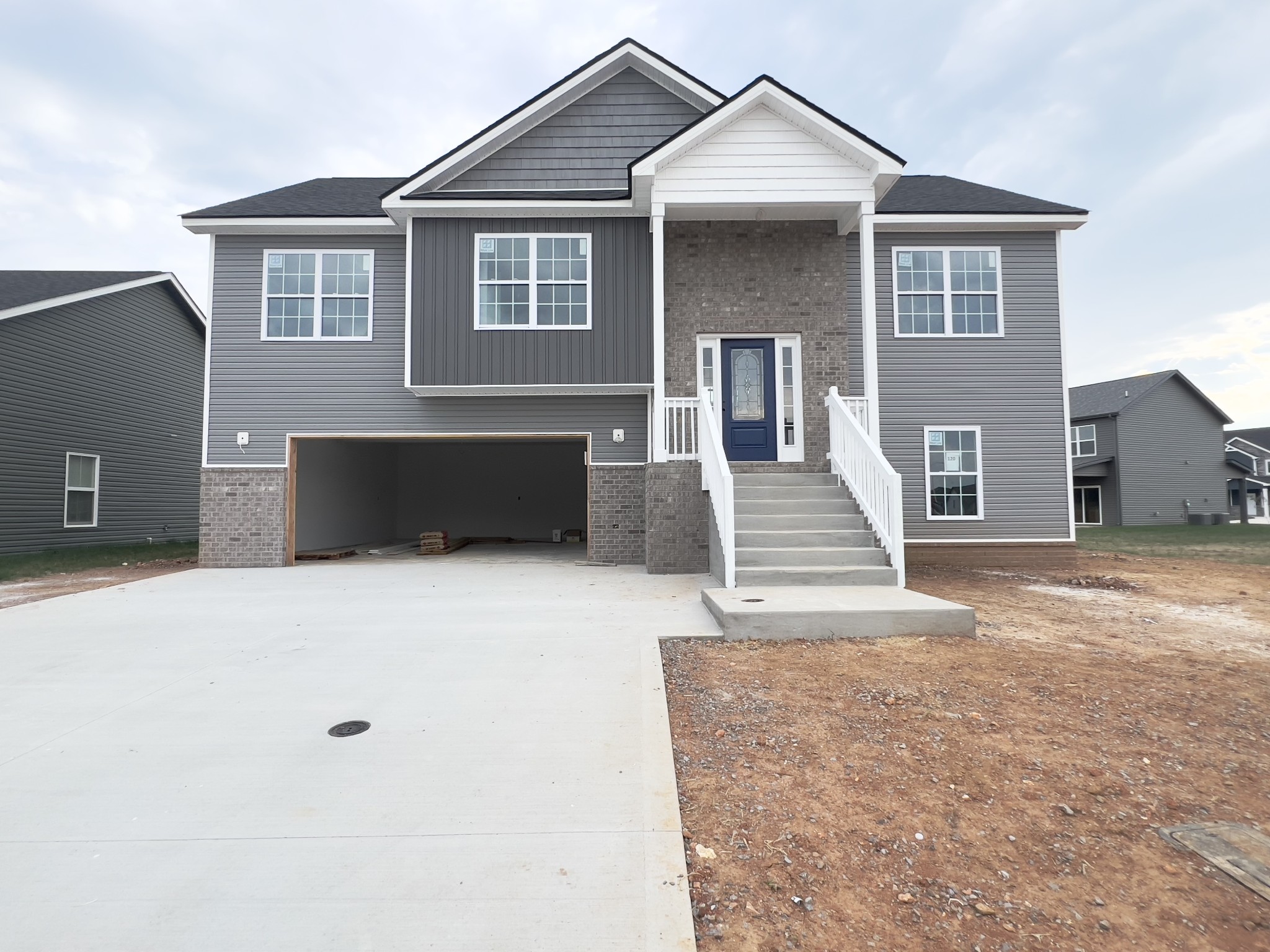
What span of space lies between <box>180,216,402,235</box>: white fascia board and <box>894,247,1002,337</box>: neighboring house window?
895 cm

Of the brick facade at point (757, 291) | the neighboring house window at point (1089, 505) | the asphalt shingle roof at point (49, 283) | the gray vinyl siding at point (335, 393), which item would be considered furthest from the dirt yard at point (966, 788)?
the neighboring house window at point (1089, 505)

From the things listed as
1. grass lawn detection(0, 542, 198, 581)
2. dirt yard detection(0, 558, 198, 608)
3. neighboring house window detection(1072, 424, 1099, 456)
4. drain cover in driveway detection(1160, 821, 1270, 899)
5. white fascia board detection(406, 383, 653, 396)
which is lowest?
drain cover in driveway detection(1160, 821, 1270, 899)

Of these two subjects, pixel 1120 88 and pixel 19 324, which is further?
pixel 1120 88

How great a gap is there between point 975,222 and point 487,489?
13694mm

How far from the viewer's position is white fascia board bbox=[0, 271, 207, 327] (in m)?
12.3

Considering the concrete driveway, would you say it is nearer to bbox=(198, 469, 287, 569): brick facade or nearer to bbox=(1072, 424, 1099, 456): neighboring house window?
bbox=(198, 469, 287, 569): brick facade

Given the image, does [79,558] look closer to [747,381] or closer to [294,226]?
[294,226]

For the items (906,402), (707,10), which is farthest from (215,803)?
(707,10)

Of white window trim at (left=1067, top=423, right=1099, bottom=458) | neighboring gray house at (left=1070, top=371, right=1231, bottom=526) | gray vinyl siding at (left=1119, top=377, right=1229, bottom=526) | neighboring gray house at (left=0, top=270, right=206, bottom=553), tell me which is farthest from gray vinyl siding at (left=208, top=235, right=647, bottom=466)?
gray vinyl siding at (left=1119, top=377, right=1229, bottom=526)

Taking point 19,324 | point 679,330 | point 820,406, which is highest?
point 19,324

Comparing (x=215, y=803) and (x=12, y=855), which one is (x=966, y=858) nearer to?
(x=215, y=803)

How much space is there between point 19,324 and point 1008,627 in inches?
696

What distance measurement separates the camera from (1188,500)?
26.0m

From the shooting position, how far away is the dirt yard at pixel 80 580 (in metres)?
7.96
